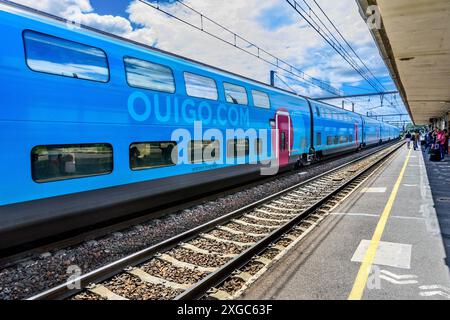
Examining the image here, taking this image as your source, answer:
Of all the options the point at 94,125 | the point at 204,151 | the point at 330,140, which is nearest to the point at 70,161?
the point at 94,125

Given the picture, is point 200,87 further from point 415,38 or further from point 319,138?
point 319,138

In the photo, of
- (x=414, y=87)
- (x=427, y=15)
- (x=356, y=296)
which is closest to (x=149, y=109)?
(x=356, y=296)

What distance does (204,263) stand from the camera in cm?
486

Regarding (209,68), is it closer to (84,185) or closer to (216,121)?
(216,121)

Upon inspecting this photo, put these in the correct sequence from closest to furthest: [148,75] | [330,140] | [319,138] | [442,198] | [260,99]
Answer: [148,75], [442,198], [260,99], [319,138], [330,140]

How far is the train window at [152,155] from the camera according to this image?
6.76 meters

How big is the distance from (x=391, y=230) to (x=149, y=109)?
5.08 m

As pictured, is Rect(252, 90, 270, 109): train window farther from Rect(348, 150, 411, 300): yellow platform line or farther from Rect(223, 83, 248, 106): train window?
Rect(348, 150, 411, 300): yellow platform line

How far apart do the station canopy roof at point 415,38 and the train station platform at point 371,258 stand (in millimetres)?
3959

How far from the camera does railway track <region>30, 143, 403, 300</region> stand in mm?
3910

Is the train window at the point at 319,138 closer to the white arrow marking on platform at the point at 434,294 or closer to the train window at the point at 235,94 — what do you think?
the train window at the point at 235,94

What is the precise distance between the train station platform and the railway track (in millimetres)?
315

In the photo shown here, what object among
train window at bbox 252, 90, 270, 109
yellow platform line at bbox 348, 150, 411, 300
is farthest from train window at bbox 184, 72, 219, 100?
yellow platform line at bbox 348, 150, 411, 300

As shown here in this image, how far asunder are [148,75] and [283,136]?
7.34m
